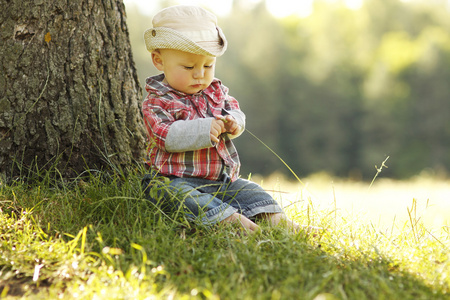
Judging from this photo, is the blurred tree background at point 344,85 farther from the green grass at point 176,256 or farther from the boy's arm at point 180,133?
the green grass at point 176,256

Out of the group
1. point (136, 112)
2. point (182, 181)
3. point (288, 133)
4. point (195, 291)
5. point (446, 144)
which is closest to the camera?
point (195, 291)

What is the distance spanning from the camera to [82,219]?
90.4 inches

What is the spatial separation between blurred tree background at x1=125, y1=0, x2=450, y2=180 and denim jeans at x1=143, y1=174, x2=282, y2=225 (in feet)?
77.2

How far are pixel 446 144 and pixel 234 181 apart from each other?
30313 mm

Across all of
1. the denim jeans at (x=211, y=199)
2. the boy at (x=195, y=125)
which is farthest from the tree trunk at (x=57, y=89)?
the denim jeans at (x=211, y=199)

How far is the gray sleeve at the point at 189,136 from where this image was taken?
246 cm

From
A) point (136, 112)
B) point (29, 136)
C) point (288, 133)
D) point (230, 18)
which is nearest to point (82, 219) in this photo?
point (29, 136)

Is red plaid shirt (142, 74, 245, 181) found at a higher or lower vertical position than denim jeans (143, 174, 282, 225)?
higher

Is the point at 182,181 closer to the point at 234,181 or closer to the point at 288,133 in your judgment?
the point at 234,181

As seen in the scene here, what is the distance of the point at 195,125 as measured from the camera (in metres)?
2.49

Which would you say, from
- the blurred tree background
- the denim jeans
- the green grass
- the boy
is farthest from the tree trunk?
the blurred tree background

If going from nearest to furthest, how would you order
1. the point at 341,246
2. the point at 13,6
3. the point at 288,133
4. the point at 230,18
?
the point at 341,246 → the point at 13,6 → the point at 288,133 → the point at 230,18

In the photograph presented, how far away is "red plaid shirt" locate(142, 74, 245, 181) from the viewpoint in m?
2.48

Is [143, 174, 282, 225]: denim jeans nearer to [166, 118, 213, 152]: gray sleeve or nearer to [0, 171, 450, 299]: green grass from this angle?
[0, 171, 450, 299]: green grass
